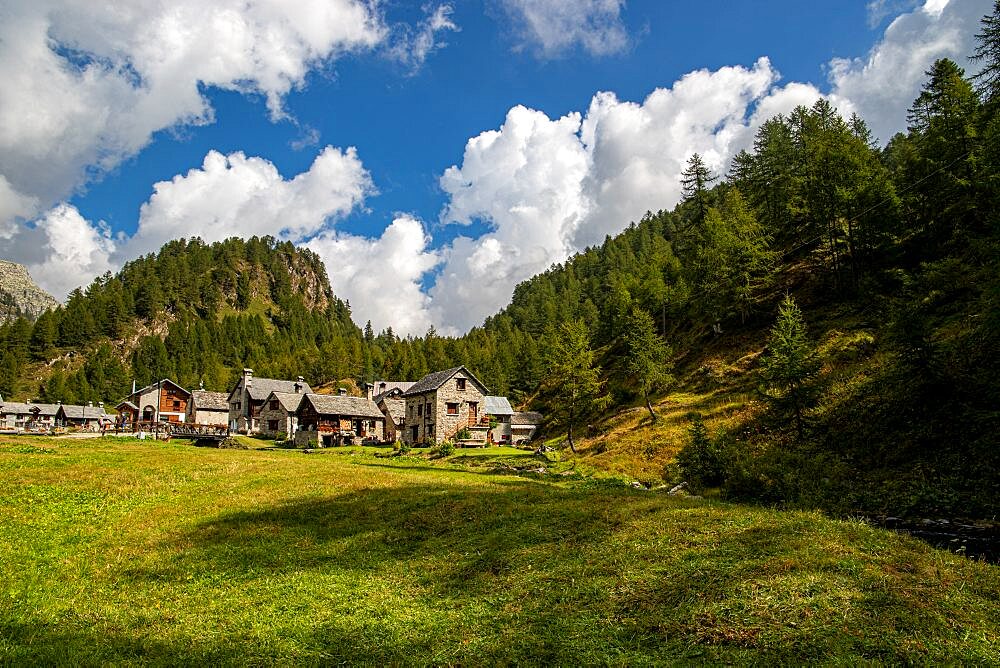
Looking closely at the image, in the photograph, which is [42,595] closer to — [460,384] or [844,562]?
[844,562]

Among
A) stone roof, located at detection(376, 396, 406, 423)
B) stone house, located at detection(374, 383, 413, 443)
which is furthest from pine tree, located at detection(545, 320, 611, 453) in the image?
stone roof, located at detection(376, 396, 406, 423)

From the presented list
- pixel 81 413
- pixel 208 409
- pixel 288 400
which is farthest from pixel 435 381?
pixel 81 413

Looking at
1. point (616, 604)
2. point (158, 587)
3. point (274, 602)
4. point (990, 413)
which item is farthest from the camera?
point (990, 413)

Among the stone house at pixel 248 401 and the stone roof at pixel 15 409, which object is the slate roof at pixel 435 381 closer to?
the stone house at pixel 248 401

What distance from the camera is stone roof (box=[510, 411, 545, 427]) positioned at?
91.7 meters

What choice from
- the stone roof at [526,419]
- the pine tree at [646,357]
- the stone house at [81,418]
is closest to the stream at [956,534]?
the pine tree at [646,357]

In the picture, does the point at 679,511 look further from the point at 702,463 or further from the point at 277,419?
the point at 277,419

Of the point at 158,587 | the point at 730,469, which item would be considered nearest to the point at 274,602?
the point at 158,587

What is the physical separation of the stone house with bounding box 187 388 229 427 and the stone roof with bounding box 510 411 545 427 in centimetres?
5588

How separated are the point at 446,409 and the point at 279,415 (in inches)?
1185

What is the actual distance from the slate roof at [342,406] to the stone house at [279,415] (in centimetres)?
739

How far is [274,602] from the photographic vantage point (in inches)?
467

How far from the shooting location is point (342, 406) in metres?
74.4

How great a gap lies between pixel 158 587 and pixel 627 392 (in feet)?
219
